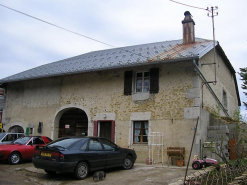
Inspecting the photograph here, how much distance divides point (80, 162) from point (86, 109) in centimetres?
606

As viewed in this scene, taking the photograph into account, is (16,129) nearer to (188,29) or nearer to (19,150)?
(19,150)

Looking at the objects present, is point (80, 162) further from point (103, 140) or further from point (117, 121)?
point (117, 121)

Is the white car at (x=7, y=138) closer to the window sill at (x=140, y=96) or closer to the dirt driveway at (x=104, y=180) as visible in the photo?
the dirt driveway at (x=104, y=180)

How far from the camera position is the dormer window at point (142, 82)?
1268 cm

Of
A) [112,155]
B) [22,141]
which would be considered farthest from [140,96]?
[22,141]

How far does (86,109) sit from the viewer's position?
13797 mm

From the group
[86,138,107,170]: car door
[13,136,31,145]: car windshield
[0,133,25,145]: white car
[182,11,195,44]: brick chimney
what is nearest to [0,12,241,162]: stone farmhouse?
[182,11,195,44]: brick chimney

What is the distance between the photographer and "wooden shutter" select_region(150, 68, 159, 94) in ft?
40.0

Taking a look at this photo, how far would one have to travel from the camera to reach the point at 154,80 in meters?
12.3

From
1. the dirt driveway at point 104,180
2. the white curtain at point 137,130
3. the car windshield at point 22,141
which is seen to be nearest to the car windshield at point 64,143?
the dirt driveway at point 104,180

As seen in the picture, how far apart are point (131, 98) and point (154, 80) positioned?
55.4 inches

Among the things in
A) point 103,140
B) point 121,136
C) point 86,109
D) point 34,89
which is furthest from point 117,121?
point 34,89

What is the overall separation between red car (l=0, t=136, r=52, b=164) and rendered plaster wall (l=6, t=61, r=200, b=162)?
10.2 ft

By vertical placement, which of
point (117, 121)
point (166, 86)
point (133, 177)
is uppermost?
point (166, 86)
